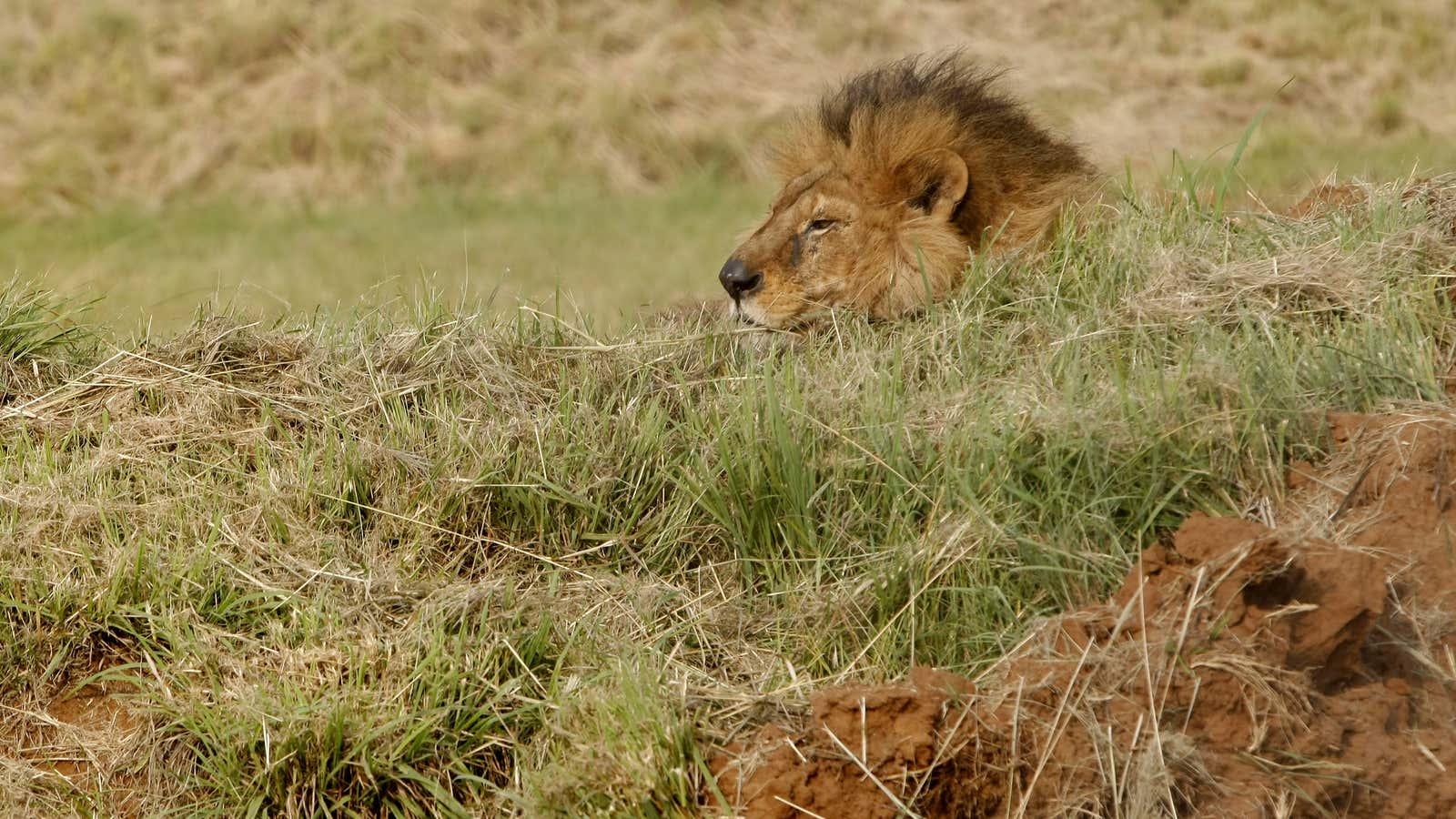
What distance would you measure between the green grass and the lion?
286 cm

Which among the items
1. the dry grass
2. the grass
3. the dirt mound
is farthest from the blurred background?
the dirt mound

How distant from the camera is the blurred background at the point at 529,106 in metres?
11.0

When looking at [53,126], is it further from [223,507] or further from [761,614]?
[761,614]

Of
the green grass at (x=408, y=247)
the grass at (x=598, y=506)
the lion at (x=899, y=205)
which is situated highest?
the lion at (x=899, y=205)

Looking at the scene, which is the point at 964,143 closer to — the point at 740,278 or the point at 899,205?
the point at 899,205

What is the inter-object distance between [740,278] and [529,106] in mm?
9663

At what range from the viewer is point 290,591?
3117 mm

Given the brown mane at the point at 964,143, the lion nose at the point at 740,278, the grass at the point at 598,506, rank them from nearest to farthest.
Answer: the grass at the point at 598,506 → the lion nose at the point at 740,278 → the brown mane at the point at 964,143

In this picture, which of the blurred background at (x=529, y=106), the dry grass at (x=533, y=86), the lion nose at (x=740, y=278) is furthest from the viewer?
the dry grass at (x=533, y=86)

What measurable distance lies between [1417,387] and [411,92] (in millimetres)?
11106

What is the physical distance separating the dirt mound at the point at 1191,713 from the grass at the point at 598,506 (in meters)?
0.19

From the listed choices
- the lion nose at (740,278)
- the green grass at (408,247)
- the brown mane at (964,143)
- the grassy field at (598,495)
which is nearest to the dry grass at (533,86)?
the green grass at (408,247)

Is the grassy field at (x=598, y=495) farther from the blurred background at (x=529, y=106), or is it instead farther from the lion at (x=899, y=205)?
the blurred background at (x=529, y=106)

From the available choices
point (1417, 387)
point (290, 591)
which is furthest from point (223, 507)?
point (1417, 387)
